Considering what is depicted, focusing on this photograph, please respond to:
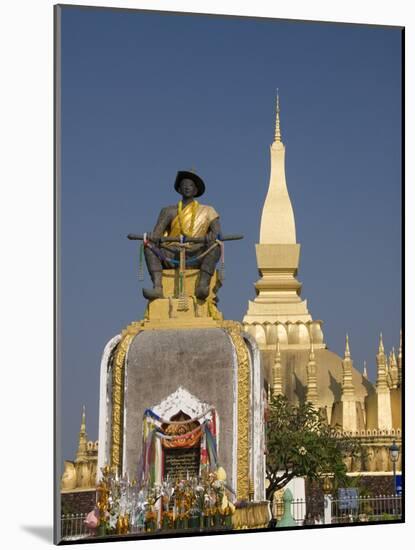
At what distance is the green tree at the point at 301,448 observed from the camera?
1828cm

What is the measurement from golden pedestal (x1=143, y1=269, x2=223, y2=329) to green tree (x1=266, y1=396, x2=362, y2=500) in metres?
1.48

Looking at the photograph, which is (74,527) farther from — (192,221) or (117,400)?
(192,221)

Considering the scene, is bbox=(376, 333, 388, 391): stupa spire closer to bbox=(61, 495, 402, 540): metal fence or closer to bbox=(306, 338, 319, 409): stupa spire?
bbox=(306, 338, 319, 409): stupa spire

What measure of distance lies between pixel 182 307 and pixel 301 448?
2.23m

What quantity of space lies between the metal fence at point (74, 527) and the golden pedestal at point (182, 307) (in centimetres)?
191

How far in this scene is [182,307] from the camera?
1722 centimetres

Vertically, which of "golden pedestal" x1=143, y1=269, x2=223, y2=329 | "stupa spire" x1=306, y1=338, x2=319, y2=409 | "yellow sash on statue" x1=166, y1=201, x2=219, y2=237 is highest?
"yellow sash on statue" x1=166, y1=201, x2=219, y2=237

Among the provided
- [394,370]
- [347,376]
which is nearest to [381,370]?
[394,370]

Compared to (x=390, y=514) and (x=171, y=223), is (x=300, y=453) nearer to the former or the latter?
(x=390, y=514)

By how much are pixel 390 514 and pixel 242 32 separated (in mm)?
4904

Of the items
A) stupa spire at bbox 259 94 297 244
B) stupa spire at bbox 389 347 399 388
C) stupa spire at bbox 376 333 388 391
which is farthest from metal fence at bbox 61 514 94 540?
stupa spire at bbox 389 347 399 388

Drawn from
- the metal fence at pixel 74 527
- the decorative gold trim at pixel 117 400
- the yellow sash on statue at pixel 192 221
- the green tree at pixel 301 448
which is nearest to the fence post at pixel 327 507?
the green tree at pixel 301 448

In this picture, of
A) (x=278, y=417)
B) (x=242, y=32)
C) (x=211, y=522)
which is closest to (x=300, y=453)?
(x=278, y=417)

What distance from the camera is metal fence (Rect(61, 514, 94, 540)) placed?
53.5 feet
